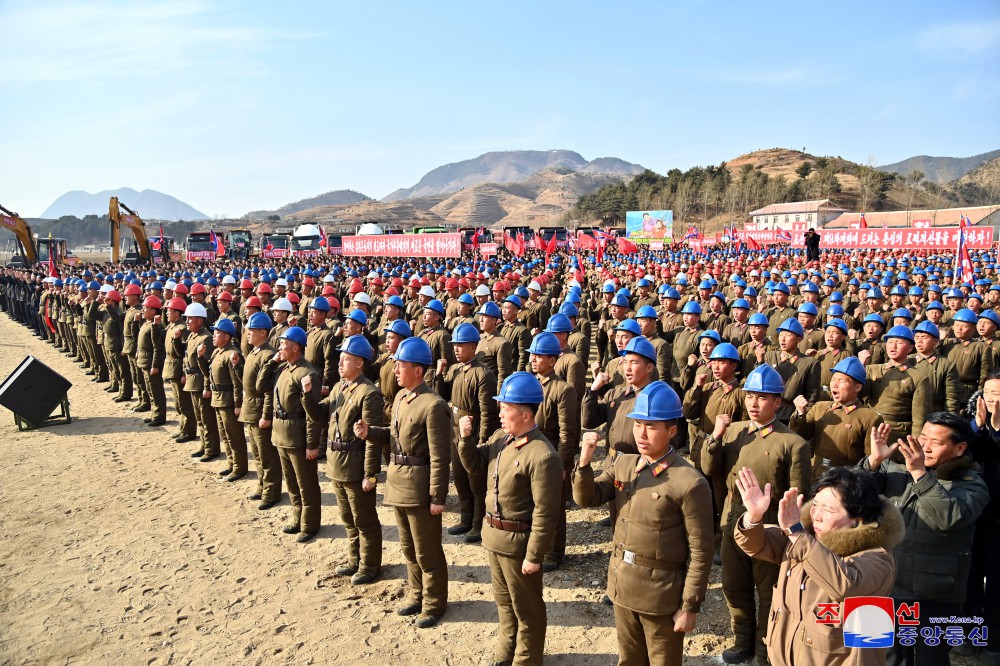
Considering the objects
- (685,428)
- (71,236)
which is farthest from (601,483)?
(71,236)

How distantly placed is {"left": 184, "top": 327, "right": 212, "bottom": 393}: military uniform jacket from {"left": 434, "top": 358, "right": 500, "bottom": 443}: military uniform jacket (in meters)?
4.30

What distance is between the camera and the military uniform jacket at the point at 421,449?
4.74 m

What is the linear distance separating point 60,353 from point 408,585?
1806cm

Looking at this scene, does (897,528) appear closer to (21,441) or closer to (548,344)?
(548,344)

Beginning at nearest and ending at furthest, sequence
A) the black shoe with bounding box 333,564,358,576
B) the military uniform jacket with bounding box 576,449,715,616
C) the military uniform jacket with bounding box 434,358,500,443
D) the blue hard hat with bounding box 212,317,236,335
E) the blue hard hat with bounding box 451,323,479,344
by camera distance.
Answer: the military uniform jacket with bounding box 576,449,715,616
the black shoe with bounding box 333,564,358,576
the military uniform jacket with bounding box 434,358,500,443
the blue hard hat with bounding box 451,323,479,344
the blue hard hat with bounding box 212,317,236,335

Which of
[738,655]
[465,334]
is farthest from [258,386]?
[738,655]

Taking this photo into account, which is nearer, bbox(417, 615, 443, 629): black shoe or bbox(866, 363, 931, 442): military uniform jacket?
bbox(417, 615, 443, 629): black shoe

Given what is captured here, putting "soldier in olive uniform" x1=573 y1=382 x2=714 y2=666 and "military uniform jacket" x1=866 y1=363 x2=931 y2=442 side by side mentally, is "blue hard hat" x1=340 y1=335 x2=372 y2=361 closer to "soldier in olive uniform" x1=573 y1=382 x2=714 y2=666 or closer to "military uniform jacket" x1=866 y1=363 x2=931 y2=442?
"soldier in olive uniform" x1=573 y1=382 x2=714 y2=666

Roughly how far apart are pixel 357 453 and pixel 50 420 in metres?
9.32

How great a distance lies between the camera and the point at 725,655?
14.8ft

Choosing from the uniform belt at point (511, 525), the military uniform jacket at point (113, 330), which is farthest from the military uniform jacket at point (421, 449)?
the military uniform jacket at point (113, 330)

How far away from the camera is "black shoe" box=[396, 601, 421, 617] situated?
521cm

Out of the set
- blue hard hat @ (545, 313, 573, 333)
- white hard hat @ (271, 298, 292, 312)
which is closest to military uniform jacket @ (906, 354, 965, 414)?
blue hard hat @ (545, 313, 573, 333)

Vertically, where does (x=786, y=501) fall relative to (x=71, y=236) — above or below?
below
